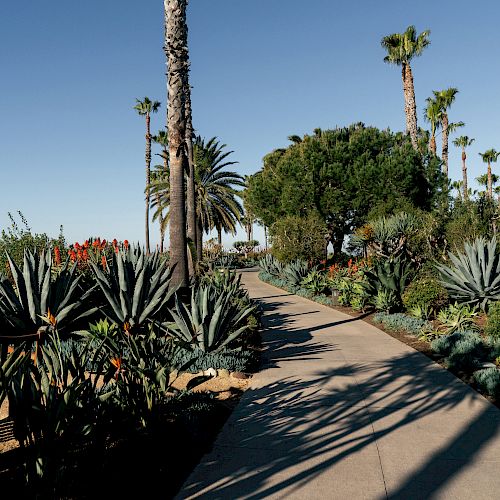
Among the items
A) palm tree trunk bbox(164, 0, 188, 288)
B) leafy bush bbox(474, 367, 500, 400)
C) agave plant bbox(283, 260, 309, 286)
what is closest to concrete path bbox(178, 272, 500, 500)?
leafy bush bbox(474, 367, 500, 400)

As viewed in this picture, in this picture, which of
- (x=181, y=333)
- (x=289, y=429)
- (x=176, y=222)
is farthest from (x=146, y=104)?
(x=289, y=429)

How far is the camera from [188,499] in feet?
11.8

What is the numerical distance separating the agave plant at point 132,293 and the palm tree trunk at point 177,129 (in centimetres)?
140

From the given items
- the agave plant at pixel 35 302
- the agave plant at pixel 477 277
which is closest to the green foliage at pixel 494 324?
the agave plant at pixel 477 277

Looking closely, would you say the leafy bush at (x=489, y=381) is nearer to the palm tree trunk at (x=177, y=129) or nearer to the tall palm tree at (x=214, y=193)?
the palm tree trunk at (x=177, y=129)

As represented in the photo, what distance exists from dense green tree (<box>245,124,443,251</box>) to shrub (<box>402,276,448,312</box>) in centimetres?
1687

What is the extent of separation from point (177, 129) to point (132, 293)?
168 inches

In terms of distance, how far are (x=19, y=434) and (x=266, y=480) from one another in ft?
6.51

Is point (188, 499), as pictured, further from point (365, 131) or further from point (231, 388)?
point (365, 131)

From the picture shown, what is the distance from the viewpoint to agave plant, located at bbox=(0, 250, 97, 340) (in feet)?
24.5

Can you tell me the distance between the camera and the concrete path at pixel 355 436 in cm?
379

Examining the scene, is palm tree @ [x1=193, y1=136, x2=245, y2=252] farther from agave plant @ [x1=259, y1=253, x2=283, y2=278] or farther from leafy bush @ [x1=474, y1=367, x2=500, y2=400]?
leafy bush @ [x1=474, y1=367, x2=500, y2=400]

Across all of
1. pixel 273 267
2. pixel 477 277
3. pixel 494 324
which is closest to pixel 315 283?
pixel 477 277

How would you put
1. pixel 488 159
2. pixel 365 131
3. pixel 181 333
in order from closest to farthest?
pixel 181 333 → pixel 365 131 → pixel 488 159
